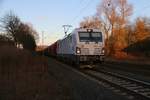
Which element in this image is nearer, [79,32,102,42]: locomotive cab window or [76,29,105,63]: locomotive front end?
[76,29,105,63]: locomotive front end

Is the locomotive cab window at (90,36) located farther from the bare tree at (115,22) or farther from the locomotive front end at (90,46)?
the bare tree at (115,22)

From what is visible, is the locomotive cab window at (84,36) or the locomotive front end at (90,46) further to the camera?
the locomotive cab window at (84,36)

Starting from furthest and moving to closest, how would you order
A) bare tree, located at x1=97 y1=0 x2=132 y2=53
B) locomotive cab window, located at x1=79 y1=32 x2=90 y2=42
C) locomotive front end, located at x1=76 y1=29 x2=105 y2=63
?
bare tree, located at x1=97 y1=0 x2=132 y2=53 < locomotive cab window, located at x1=79 y1=32 x2=90 y2=42 < locomotive front end, located at x1=76 y1=29 x2=105 y2=63

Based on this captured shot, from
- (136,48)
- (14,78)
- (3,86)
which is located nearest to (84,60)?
(14,78)

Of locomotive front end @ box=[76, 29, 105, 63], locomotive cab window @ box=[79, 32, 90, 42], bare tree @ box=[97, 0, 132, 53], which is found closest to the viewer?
locomotive front end @ box=[76, 29, 105, 63]

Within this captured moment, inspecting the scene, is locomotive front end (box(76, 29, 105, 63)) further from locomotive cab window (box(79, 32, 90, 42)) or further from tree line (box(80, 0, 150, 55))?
tree line (box(80, 0, 150, 55))

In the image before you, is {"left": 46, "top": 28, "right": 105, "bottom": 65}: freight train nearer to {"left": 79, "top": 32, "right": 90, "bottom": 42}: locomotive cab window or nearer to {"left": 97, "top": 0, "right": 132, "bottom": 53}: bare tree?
{"left": 79, "top": 32, "right": 90, "bottom": 42}: locomotive cab window

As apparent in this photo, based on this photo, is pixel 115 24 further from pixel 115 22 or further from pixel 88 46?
pixel 88 46

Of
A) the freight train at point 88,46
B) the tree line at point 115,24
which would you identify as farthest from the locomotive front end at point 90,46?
the tree line at point 115,24

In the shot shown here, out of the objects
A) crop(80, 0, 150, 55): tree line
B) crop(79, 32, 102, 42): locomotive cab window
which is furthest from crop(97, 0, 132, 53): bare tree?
crop(79, 32, 102, 42): locomotive cab window

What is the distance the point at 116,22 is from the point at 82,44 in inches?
1424

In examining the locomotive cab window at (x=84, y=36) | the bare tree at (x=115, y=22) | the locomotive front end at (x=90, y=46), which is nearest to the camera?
the locomotive front end at (x=90, y=46)

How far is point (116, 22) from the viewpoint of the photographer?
58594 mm

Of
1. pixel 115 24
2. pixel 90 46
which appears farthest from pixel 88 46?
pixel 115 24
